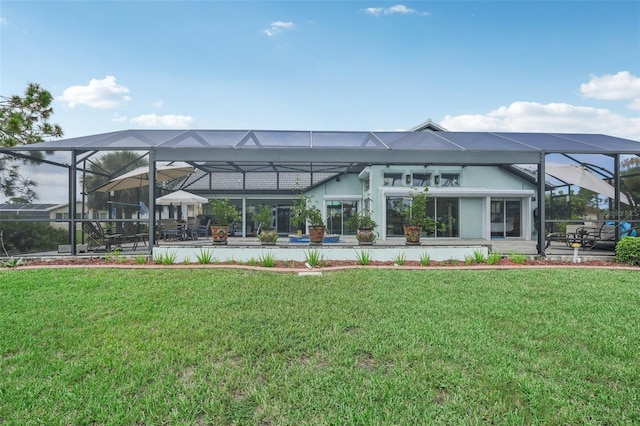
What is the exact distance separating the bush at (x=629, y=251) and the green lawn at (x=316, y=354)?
12.1ft

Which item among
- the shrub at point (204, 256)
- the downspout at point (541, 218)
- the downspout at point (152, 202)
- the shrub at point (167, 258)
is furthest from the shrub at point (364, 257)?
the downspout at point (152, 202)

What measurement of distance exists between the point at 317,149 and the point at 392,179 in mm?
8444

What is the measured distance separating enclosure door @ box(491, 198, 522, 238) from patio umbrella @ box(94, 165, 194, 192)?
51.6ft

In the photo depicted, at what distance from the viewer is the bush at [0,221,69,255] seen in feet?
31.9

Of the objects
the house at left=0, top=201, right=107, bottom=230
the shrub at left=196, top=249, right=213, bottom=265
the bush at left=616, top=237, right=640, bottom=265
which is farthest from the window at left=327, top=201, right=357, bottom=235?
the bush at left=616, top=237, right=640, bottom=265

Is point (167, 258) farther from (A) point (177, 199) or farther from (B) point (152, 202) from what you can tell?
(A) point (177, 199)

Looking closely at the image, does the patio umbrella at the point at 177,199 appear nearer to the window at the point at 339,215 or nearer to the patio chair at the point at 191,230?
the patio chair at the point at 191,230

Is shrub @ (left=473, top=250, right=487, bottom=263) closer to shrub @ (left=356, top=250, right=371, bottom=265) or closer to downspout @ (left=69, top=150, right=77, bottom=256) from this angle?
shrub @ (left=356, top=250, right=371, bottom=265)

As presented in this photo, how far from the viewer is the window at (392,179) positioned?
17422 millimetres

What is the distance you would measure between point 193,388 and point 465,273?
6.01m

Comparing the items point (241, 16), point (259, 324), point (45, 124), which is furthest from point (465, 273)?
A: point (45, 124)

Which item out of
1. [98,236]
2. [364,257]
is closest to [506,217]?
[364,257]

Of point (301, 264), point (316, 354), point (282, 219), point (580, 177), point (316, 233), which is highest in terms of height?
point (580, 177)

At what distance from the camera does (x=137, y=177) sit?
1221 cm
